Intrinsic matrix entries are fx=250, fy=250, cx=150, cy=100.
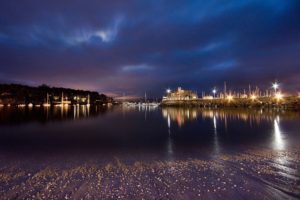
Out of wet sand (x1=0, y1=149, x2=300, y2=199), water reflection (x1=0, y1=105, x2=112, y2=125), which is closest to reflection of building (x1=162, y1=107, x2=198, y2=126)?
water reflection (x1=0, y1=105, x2=112, y2=125)

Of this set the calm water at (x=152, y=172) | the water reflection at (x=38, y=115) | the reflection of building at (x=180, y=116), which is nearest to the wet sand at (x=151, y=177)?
the calm water at (x=152, y=172)

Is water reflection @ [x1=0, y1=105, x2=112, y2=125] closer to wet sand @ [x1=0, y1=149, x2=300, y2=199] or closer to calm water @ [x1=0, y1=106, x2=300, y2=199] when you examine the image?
calm water @ [x1=0, y1=106, x2=300, y2=199]

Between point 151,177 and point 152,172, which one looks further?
point 152,172

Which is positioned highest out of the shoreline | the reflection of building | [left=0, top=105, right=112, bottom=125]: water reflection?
the shoreline

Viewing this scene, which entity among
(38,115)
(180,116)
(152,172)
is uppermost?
(38,115)

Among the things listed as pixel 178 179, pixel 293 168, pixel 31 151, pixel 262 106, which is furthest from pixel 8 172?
pixel 262 106

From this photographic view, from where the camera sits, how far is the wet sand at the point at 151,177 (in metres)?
9.44

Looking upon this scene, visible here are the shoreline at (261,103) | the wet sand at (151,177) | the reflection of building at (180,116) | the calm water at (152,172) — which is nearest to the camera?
the wet sand at (151,177)

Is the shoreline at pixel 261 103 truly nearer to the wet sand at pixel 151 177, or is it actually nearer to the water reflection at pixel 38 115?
the water reflection at pixel 38 115

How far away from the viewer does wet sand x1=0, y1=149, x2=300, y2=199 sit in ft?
31.0

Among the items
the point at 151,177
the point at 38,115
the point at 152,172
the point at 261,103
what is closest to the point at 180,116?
the point at 38,115

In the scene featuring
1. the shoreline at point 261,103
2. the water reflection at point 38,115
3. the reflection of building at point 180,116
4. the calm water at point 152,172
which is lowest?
the reflection of building at point 180,116

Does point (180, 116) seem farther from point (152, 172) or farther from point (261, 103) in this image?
point (261, 103)

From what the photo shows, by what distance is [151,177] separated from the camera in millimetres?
11516
